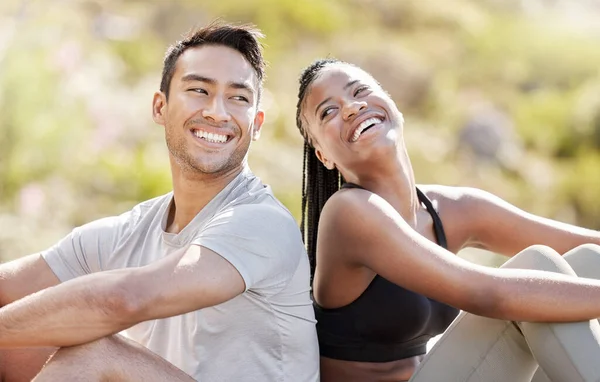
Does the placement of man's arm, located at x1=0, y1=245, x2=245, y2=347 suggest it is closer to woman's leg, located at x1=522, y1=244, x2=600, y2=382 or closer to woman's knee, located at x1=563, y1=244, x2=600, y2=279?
woman's leg, located at x1=522, y1=244, x2=600, y2=382

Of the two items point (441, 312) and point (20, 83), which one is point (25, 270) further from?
point (20, 83)

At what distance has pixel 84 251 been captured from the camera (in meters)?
2.90

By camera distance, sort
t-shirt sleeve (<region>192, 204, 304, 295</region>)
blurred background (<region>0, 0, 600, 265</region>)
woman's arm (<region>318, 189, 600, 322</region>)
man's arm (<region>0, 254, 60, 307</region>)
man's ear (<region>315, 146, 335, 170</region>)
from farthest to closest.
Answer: blurred background (<region>0, 0, 600, 265</region>), man's ear (<region>315, 146, 335, 170</region>), man's arm (<region>0, 254, 60, 307</region>), woman's arm (<region>318, 189, 600, 322</region>), t-shirt sleeve (<region>192, 204, 304, 295</region>)

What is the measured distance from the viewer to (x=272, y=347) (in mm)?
2549

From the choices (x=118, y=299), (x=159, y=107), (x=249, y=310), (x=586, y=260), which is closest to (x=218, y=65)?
(x=159, y=107)

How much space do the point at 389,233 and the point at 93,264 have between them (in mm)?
974

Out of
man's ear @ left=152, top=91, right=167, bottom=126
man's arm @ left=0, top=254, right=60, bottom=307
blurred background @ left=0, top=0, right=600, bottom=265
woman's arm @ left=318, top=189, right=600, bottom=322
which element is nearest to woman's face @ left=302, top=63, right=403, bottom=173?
woman's arm @ left=318, top=189, right=600, bottom=322

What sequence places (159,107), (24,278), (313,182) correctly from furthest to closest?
(313,182), (159,107), (24,278)

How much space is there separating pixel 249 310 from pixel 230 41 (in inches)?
34.6

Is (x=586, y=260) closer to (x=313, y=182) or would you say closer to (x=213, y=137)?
(x=313, y=182)

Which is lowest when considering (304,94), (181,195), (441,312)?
(441,312)

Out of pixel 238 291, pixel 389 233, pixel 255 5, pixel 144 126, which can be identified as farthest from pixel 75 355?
pixel 255 5

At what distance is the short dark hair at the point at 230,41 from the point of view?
9.33 ft

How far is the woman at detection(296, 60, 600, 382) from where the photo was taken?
A: 99.2 inches
